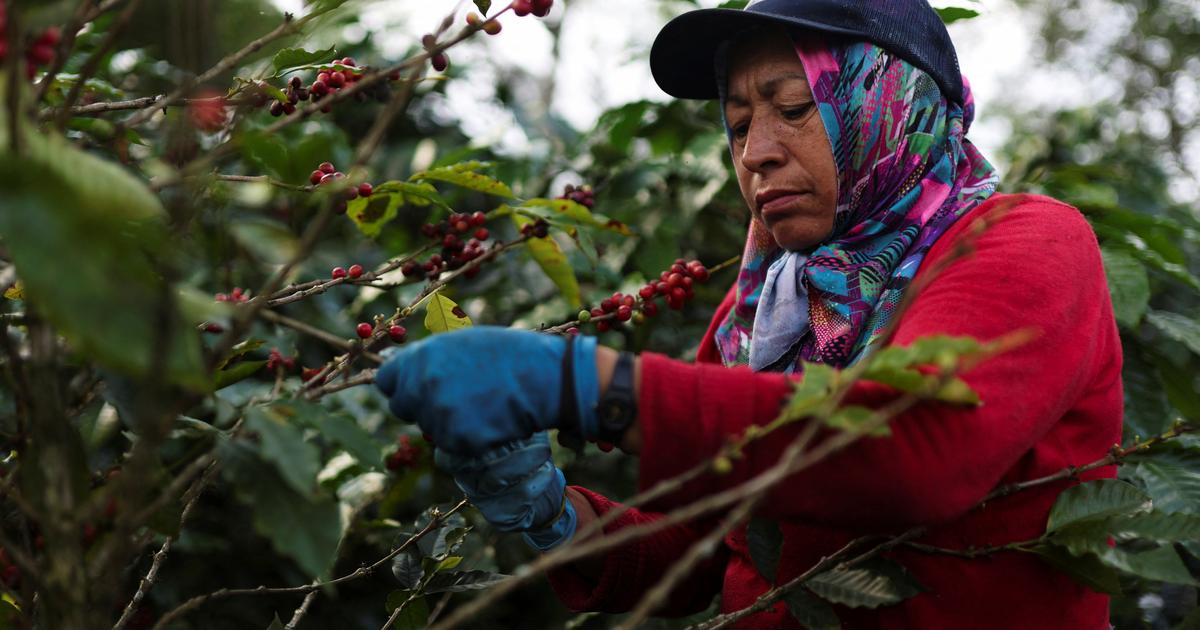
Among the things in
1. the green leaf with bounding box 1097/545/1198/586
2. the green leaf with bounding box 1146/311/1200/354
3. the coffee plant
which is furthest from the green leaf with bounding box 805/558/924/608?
the green leaf with bounding box 1146/311/1200/354

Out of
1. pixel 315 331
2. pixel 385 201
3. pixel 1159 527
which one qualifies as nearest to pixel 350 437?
pixel 315 331

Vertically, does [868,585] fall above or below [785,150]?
below

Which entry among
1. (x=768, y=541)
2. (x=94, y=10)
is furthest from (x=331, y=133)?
(x=768, y=541)

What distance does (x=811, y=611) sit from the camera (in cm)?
146

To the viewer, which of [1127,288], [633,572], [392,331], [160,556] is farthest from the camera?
[1127,288]

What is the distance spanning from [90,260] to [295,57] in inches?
32.8

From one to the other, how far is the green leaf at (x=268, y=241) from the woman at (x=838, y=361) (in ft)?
0.77

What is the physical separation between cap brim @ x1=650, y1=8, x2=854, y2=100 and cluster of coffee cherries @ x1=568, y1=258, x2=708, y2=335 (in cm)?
45

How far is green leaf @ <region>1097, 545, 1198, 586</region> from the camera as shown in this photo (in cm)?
137

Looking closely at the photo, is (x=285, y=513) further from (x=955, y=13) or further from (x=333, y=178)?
(x=955, y=13)

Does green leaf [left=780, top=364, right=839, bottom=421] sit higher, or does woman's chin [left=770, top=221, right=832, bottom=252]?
green leaf [left=780, top=364, right=839, bottom=421]

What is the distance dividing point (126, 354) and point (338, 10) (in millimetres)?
629

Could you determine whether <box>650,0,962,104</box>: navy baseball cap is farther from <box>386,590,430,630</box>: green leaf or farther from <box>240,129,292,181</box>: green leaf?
<box>386,590,430,630</box>: green leaf

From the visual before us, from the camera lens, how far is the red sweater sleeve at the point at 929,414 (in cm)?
123
